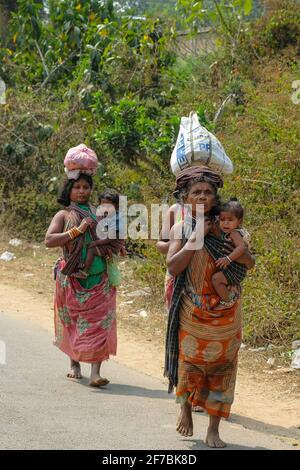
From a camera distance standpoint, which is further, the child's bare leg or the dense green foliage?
the dense green foliage

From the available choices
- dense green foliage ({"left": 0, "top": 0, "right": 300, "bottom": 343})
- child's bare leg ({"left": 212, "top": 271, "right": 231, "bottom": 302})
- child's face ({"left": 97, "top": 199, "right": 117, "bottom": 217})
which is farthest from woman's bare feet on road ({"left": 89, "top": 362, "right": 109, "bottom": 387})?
dense green foliage ({"left": 0, "top": 0, "right": 300, "bottom": 343})

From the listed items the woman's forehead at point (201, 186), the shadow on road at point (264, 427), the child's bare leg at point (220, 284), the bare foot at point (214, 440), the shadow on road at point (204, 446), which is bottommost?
the shadow on road at point (264, 427)

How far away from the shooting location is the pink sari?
22.7 feet

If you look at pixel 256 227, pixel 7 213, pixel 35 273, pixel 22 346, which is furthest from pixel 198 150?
pixel 7 213

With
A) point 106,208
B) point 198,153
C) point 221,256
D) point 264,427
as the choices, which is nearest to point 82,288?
point 106,208

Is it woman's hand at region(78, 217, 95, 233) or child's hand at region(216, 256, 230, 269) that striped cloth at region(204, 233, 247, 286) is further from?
woman's hand at region(78, 217, 95, 233)

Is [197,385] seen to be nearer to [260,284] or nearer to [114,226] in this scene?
[114,226]

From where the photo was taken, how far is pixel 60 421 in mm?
5512

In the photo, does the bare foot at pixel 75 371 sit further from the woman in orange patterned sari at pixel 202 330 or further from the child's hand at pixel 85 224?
the woman in orange patterned sari at pixel 202 330

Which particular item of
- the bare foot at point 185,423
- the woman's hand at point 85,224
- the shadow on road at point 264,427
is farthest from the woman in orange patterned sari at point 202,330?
the woman's hand at point 85,224

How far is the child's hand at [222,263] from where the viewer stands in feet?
17.0

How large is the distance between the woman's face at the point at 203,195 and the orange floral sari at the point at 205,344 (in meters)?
0.27

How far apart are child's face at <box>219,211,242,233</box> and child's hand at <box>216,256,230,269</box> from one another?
0.18 m

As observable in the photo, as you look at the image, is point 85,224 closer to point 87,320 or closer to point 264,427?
point 87,320
